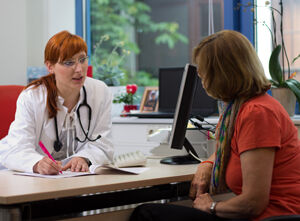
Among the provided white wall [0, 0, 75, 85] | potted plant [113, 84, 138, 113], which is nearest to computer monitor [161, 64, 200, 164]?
potted plant [113, 84, 138, 113]

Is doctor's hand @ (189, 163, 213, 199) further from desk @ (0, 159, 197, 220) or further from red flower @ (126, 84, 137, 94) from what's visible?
red flower @ (126, 84, 137, 94)

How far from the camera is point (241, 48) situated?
4.58 ft

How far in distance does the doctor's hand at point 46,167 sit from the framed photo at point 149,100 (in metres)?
1.79

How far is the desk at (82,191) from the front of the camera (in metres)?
1.26

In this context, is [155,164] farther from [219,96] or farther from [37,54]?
[37,54]

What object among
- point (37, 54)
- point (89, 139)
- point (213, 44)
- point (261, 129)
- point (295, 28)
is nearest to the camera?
point (261, 129)

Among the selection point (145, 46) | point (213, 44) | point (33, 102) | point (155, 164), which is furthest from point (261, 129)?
point (145, 46)

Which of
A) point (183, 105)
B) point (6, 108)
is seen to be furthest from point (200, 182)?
point (6, 108)

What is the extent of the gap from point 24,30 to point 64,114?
197cm

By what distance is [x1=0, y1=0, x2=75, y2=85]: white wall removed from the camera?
3.57 meters

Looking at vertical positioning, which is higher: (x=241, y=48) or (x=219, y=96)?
(x=241, y=48)

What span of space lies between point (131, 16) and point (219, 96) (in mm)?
3468

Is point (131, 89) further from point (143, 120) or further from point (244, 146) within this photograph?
point (244, 146)

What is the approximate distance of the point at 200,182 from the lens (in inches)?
62.7
